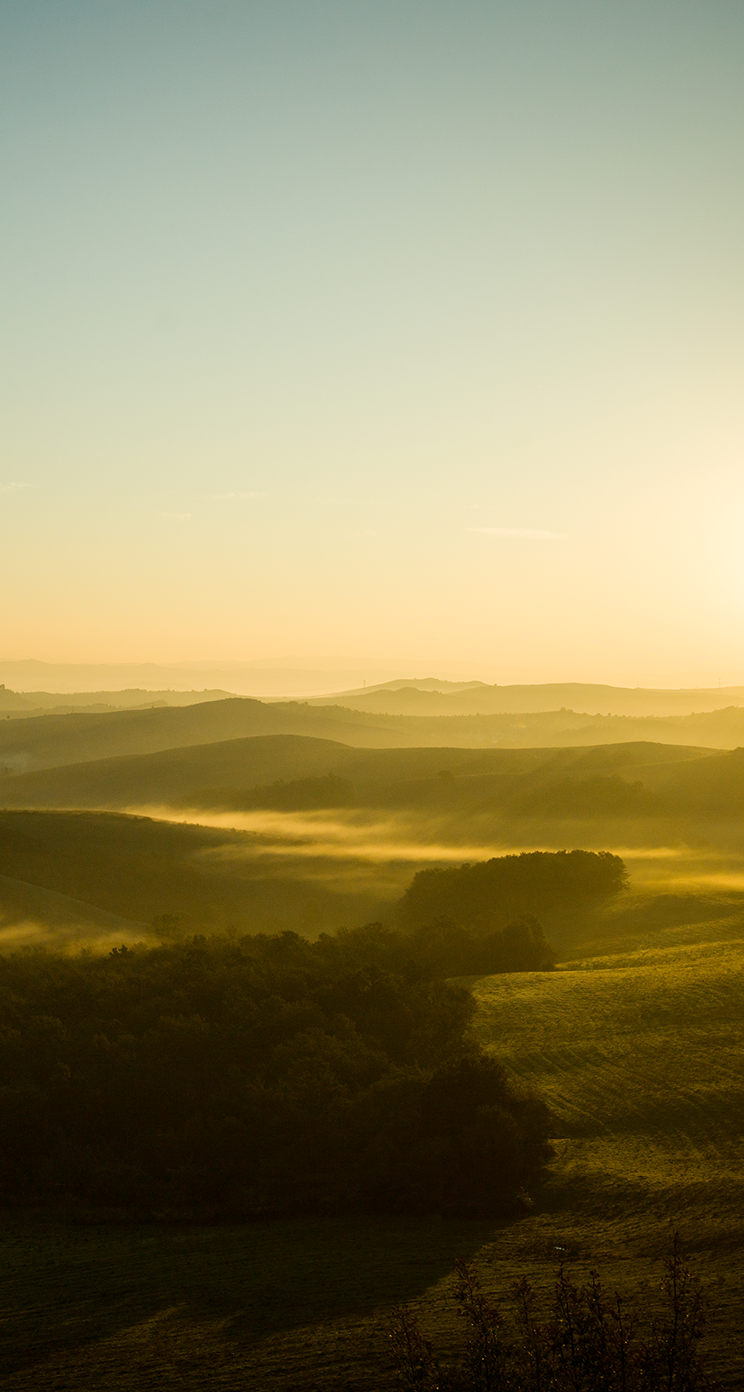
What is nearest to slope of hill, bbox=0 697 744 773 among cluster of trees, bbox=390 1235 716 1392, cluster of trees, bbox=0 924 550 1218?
cluster of trees, bbox=0 924 550 1218

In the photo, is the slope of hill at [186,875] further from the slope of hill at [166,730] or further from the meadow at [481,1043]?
the slope of hill at [166,730]

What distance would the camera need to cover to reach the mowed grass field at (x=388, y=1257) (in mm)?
9422

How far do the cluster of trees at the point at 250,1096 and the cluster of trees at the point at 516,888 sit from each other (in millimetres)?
14713

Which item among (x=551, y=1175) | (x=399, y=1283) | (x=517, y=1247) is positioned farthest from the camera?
(x=551, y=1175)

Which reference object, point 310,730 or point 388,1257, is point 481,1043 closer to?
point 388,1257

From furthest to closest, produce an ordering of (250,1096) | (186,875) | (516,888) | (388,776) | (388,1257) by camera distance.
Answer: (388,776) → (186,875) → (516,888) → (250,1096) → (388,1257)

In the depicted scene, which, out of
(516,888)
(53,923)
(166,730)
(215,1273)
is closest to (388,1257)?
(215,1273)

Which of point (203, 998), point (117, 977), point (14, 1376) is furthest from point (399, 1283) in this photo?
point (117, 977)

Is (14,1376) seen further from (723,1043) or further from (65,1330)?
(723,1043)

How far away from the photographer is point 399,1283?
37.1ft

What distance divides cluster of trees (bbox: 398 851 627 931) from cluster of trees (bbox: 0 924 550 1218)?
14.7 m

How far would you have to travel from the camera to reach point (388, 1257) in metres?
12.4

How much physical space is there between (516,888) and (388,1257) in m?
26.6

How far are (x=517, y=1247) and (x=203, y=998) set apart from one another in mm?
10013
